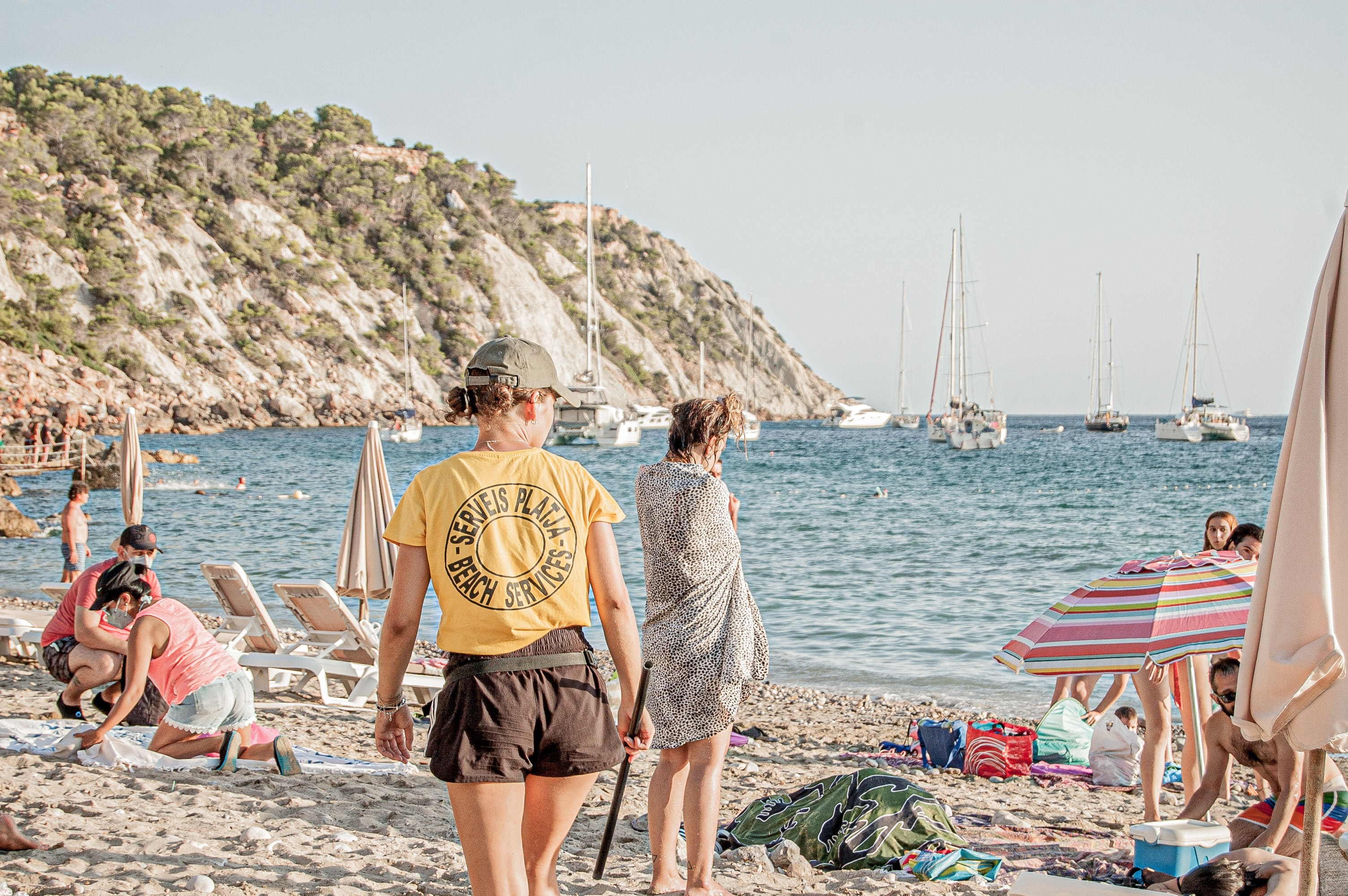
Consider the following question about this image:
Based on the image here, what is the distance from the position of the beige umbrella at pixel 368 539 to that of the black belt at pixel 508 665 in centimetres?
590

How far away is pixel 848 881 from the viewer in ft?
13.4

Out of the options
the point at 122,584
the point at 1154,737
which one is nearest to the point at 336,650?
the point at 122,584

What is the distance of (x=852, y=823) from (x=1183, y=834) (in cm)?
133

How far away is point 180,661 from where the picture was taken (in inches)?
213

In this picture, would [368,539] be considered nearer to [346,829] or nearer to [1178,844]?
[346,829]

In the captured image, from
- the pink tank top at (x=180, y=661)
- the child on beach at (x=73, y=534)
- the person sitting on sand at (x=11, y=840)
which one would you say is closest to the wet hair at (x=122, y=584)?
the pink tank top at (x=180, y=661)

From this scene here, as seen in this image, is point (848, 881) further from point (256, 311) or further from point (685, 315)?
point (685, 315)

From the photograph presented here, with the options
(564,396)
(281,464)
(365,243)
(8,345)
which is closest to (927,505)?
(281,464)

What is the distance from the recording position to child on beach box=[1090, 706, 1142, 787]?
6227 millimetres

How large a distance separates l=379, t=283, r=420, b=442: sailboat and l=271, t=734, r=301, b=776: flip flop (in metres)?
51.4

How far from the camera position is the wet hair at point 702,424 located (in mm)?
3760

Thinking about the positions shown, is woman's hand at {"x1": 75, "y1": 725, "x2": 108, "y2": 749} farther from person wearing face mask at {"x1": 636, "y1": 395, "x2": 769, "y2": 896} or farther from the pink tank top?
person wearing face mask at {"x1": 636, "y1": 395, "x2": 769, "y2": 896}

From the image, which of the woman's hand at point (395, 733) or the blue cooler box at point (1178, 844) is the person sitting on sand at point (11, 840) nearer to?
the woman's hand at point (395, 733)

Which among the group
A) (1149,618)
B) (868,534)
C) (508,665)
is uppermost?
(508,665)
